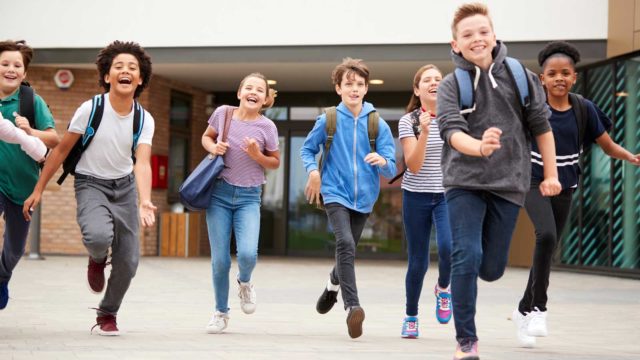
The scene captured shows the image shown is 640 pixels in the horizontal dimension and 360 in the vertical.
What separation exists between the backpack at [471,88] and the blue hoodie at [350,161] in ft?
5.76

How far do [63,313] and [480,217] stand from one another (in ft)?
14.4

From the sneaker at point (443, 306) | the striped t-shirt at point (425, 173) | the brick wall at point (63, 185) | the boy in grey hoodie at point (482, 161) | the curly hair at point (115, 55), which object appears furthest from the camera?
the brick wall at point (63, 185)

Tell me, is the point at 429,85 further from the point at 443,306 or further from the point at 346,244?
the point at 443,306

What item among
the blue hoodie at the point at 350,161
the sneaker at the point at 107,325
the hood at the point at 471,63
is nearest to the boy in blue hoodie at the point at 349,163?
the blue hoodie at the point at 350,161

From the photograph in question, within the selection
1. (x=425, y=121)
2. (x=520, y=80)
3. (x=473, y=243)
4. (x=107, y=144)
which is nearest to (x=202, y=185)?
(x=107, y=144)

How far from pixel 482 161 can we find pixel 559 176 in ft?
5.61

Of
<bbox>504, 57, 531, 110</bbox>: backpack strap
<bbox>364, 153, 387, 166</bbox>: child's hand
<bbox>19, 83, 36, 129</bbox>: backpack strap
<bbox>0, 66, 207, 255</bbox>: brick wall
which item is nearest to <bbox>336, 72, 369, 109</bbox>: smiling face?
<bbox>364, 153, 387, 166</bbox>: child's hand

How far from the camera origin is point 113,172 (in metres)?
6.73

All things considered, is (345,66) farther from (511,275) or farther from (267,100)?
(511,275)

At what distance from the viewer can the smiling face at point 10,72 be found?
6.70 meters

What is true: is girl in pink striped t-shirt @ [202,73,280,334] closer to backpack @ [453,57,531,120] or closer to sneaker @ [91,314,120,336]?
sneaker @ [91,314,120,336]

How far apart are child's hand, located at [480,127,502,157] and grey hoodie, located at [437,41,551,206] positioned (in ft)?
1.14

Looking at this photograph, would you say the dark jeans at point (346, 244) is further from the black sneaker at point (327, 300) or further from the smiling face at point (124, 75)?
the smiling face at point (124, 75)

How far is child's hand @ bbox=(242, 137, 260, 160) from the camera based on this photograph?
7105mm
